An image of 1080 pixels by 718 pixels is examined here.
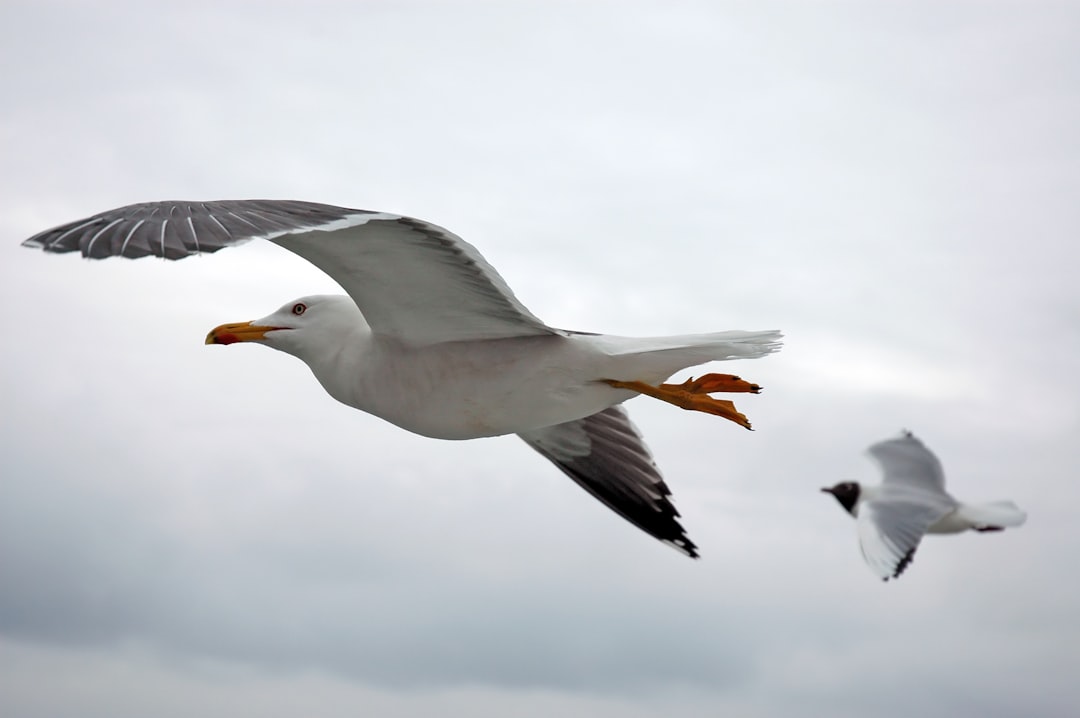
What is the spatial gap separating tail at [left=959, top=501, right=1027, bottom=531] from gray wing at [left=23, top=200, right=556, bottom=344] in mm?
11658

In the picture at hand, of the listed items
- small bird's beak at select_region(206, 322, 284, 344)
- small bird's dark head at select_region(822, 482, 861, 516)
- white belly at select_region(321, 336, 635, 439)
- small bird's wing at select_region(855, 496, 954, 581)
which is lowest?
white belly at select_region(321, 336, 635, 439)

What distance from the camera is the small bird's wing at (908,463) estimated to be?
15.4 metres

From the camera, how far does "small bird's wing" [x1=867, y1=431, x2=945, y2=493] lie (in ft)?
50.4

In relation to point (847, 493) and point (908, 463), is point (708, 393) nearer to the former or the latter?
point (908, 463)

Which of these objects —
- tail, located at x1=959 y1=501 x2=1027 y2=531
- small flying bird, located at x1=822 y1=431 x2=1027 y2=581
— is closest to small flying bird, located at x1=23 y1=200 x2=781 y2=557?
small flying bird, located at x1=822 y1=431 x2=1027 y2=581

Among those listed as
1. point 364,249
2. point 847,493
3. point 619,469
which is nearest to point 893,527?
point 847,493

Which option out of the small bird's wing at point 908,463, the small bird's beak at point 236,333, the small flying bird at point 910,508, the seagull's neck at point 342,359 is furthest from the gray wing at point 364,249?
the small bird's wing at point 908,463

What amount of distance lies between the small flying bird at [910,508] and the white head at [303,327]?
842cm

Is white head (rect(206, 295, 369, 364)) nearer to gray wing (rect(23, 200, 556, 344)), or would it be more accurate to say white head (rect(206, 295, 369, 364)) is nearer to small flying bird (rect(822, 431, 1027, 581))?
gray wing (rect(23, 200, 556, 344))

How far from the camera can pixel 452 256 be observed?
4953 millimetres

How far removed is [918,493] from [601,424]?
8.95 metres

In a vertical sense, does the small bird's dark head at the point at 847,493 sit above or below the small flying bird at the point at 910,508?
above

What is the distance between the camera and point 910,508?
14.5m

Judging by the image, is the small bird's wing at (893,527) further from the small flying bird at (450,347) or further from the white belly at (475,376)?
the white belly at (475,376)
